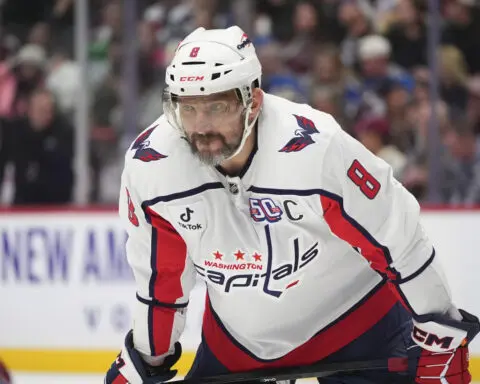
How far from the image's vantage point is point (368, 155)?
2354 millimetres

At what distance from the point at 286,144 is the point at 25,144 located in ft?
11.2

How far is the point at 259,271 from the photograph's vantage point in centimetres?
248

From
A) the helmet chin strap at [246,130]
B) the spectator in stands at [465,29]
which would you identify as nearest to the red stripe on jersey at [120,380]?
the helmet chin strap at [246,130]

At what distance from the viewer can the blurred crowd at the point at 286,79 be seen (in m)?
5.07

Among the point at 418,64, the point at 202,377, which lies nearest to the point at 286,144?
the point at 202,377

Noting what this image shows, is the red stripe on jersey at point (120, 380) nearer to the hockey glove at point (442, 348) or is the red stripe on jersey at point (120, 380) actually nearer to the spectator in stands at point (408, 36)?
the hockey glove at point (442, 348)

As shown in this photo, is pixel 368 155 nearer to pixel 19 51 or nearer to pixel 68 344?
pixel 68 344

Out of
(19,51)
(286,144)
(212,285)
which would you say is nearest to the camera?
(286,144)

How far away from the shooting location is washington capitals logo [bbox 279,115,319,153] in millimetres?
2320

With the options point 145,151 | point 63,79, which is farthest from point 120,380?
point 63,79

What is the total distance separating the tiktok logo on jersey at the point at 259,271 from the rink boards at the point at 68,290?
2012 millimetres

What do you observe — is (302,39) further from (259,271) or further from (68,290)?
(259,271)

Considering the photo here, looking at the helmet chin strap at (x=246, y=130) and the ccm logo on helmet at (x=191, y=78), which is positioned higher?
the ccm logo on helmet at (x=191, y=78)

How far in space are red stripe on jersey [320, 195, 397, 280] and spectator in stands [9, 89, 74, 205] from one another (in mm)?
3052
